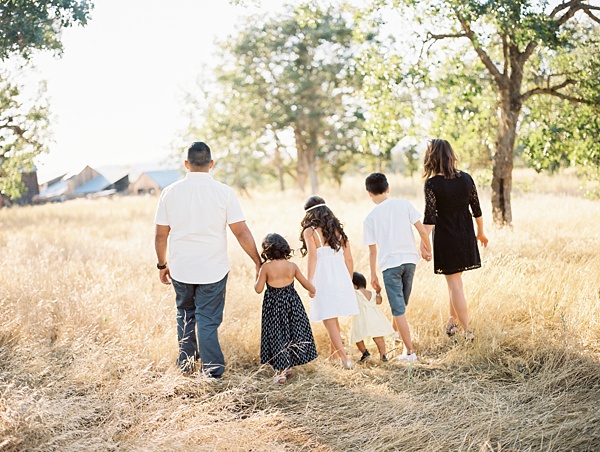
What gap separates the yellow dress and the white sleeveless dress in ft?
0.58

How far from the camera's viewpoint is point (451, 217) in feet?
20.4

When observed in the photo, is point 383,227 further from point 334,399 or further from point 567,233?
point 567,233

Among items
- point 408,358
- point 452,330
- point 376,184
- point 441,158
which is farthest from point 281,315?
point 441,158

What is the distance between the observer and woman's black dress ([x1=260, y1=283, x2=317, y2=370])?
5.59 m

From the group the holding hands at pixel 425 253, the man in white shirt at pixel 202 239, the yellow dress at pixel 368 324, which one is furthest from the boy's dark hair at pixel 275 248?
the holding hands at pixel 425 253

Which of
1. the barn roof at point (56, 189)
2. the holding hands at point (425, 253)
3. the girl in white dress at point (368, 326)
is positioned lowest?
the girl in white dress at point (368, 326)

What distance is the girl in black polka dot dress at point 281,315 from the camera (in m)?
5.55

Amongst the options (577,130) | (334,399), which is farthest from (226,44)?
(334,399)

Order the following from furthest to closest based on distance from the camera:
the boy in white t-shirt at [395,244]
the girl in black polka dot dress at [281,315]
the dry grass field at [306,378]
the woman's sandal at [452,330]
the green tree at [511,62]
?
the green tree at [511,62] → the woman's sandal at [452,330] → the boy in white t-shirt at [395,244] → the girl in black polka dot dress at [281,315] → the dry grass field at [306,378]

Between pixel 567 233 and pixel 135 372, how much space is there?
7.97 m

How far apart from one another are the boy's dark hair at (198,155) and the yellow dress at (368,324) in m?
1.93

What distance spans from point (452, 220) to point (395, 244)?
0.70m

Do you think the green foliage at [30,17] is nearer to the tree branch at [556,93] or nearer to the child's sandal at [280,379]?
the child's sandal at [280,379]

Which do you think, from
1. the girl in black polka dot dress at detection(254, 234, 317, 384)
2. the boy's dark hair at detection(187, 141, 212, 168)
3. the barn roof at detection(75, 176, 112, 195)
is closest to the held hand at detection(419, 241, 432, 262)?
the girl in black polka dot dress at detection(254, 234, 317, 384)
